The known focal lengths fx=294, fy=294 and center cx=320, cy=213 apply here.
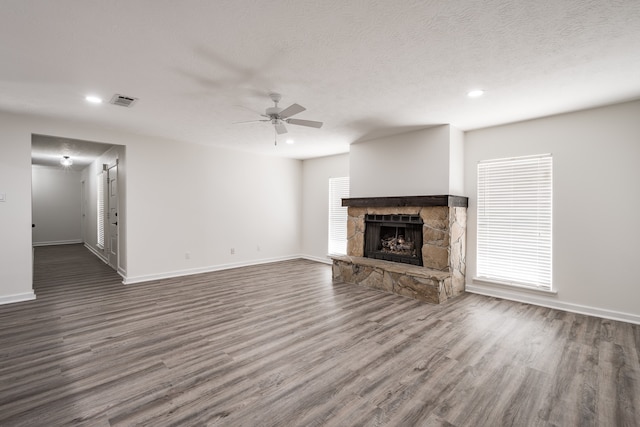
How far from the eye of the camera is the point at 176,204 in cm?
563

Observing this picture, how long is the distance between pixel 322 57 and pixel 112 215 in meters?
6.05

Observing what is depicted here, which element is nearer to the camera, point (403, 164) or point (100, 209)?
point (403, 164)

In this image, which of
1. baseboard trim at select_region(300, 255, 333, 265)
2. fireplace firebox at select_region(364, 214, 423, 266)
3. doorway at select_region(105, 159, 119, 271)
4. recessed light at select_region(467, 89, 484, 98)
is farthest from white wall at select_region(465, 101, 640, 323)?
doorway at select_region(105, 159, 119, 271)

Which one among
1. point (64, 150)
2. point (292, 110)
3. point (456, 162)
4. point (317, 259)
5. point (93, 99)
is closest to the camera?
point (292, 110)

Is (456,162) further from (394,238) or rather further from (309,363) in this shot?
(309,363)

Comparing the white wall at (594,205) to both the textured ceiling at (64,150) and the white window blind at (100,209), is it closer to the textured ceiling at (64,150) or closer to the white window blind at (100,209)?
the textured ceiling at (64,150)

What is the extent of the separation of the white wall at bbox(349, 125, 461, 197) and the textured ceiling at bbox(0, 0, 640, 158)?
591 mm

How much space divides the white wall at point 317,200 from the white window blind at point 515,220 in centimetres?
299

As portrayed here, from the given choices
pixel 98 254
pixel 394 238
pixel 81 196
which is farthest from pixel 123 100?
pixel 81 196

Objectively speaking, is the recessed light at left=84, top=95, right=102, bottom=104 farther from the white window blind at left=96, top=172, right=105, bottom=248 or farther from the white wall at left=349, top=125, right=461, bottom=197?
the white window blind at left=96, top=172, right=105, bottom=248

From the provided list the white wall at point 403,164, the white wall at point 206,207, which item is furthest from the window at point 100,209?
the white wall at point 403,164

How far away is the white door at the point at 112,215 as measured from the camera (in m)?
5.93

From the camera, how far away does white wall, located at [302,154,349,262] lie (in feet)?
22.5

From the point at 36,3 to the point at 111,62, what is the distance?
754 millimetres
